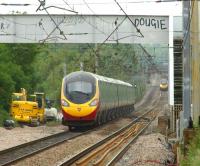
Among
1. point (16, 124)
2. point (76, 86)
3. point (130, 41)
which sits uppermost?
point (130, 41)

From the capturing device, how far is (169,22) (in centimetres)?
3122

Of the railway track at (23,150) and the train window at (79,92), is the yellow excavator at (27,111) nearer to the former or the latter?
the train window at (79,92)

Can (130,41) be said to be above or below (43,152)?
above

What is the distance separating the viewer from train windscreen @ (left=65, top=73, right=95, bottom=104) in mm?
30797

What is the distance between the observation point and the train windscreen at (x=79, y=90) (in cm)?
3080

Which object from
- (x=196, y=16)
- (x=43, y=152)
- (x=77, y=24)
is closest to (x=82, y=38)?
(x=77, y=24)

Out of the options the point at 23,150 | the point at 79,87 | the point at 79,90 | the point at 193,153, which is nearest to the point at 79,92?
the point at 79,90

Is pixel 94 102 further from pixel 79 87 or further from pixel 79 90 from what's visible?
pixel 79 87

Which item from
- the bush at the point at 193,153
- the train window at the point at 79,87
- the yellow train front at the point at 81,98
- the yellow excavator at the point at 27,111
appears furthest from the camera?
the yellow excavator at the point at 27,111

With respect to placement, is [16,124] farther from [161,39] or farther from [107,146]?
[107,146]

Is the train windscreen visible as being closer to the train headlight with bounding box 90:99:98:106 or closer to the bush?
the train headlight with bounding box 90:99:98:106

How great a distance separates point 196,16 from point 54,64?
50807 millimetres

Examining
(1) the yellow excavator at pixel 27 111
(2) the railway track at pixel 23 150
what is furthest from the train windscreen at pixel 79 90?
(1) the yellow excavator at pixel 27 111

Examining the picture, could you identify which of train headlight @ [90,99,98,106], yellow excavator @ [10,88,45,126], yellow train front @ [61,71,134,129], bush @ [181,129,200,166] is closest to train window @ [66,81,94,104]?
yellow train front @ [61,71,134,129]
